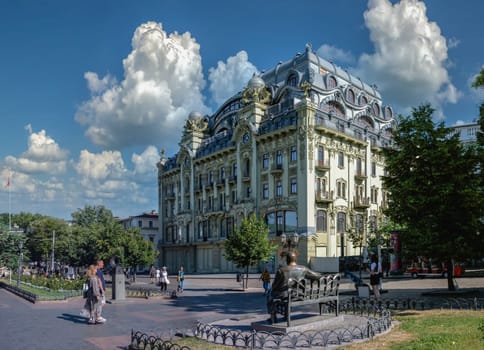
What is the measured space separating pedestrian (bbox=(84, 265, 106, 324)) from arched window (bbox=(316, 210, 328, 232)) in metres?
32.8

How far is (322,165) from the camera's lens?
155ft

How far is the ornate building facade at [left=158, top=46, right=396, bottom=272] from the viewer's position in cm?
4675

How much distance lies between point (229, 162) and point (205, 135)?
→ 11344mm

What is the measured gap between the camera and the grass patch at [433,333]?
34.7 ft

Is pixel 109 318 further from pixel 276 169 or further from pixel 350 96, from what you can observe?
pixel 350 96

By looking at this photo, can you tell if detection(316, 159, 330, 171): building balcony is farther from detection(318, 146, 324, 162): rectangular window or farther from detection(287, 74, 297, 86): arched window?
detection(287, 74, 297, 86): arched window

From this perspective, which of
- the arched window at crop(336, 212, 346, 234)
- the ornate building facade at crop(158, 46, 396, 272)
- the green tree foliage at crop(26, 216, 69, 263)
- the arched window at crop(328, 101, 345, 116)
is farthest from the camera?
the green tree foliage at crop(26, 216, 69, 263)

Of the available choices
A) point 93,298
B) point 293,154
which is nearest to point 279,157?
point 293,154

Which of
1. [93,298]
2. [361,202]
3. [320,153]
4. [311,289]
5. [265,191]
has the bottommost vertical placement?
[93,298]

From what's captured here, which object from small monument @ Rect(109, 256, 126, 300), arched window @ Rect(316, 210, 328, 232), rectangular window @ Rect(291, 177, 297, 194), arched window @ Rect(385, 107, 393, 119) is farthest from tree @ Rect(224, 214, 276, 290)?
arched window @ Rect(385, 107, 393, 119)

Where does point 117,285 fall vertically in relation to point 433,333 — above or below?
below

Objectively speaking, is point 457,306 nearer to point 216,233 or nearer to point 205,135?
point 216,233

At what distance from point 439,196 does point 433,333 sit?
9519 mm

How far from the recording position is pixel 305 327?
12.4m
